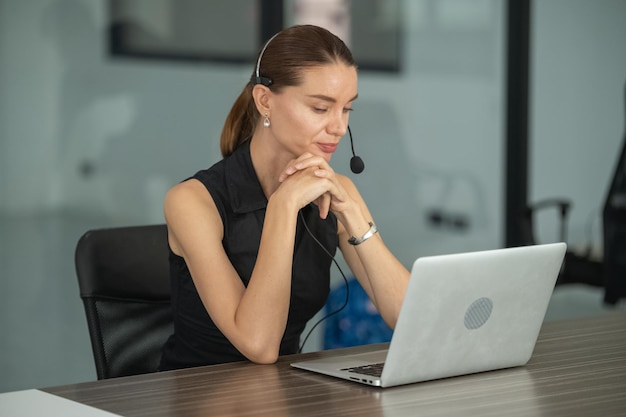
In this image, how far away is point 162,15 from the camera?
4137 millimetres

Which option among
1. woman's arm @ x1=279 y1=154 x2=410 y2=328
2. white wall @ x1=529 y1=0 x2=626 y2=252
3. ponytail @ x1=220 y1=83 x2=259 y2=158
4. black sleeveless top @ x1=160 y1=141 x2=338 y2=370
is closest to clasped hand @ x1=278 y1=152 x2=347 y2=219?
woman's arm @ x1=279 y1=154 x2=410 y2=328

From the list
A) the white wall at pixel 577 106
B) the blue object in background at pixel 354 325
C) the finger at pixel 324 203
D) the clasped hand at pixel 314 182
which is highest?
the clasped hand at pixel 314 182

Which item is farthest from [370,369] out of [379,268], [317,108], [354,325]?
[354,325]

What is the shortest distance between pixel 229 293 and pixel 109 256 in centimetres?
42

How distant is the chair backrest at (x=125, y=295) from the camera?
228 cm

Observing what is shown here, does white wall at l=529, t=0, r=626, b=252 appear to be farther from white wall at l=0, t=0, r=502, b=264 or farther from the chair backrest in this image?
the chair backrest

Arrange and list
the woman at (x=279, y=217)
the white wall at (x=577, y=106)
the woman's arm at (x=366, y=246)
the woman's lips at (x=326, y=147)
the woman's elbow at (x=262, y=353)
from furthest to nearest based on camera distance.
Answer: the white wall at (x=577, y=106) → the woman's lips at (x=326, y=147) → the woman's arm at (x=366, y=246) → the woman at (x=279, y=217) → the woman's elbow at (x=262, y=353)

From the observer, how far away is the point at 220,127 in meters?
4.35

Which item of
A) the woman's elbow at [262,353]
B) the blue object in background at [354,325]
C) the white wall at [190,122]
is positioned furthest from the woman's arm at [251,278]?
the blue object in background at [354,325]

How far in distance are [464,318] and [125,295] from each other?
923mm

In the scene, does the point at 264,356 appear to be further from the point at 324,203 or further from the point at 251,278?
the point at 324,203

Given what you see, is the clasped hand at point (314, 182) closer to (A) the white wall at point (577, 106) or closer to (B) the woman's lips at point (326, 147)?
(B) the woman's lips at point (326, 147)

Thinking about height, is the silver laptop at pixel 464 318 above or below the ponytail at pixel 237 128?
below

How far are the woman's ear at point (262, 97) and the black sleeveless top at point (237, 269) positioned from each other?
120 mm
